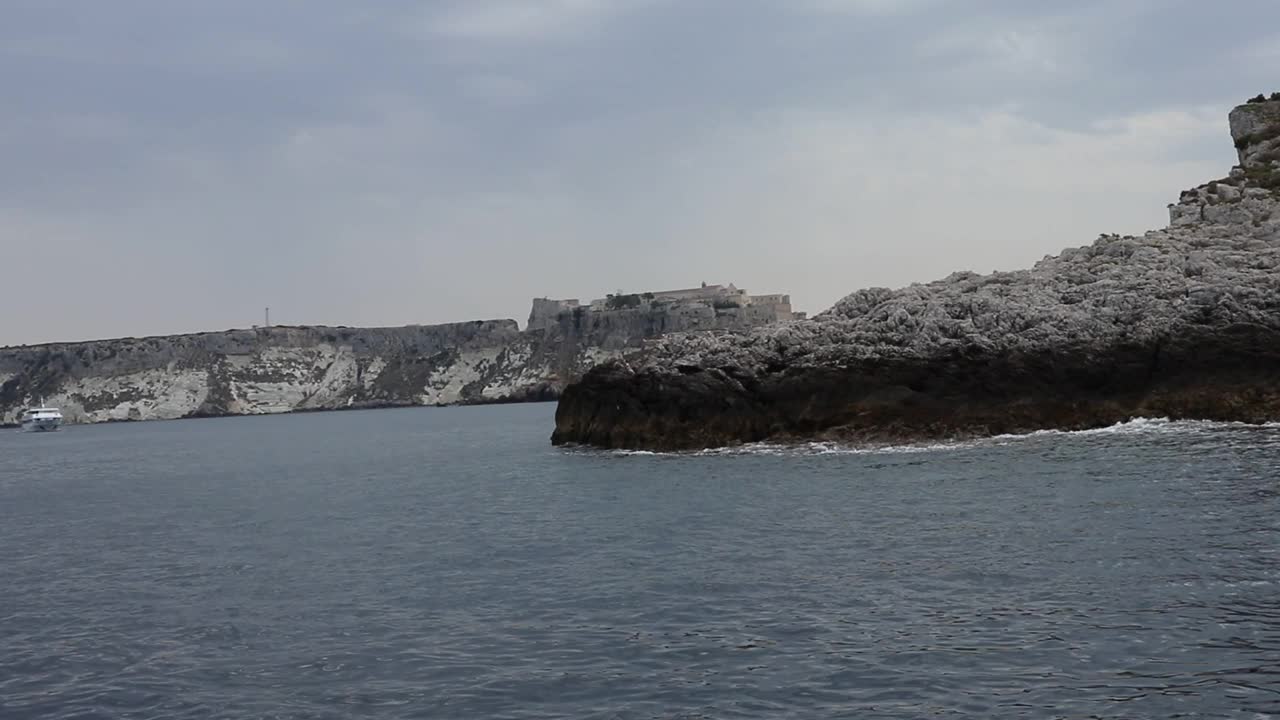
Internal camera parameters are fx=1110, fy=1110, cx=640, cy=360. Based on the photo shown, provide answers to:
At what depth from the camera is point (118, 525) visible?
115 ft

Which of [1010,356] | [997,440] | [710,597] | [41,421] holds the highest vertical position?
[1010,356]

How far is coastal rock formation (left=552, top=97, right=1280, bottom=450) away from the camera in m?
40.8

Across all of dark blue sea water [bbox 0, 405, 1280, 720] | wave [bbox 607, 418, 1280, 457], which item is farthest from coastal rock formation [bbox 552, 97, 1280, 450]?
dark blue sea water [bbox 0, 405, 1280, 720]

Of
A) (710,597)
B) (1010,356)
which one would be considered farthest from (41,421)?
(710,597)

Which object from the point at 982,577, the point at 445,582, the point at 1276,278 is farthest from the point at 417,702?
the point at 1276,278

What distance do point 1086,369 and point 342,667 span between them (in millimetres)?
34405

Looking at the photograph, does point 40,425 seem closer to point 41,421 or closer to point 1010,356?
point 41,421

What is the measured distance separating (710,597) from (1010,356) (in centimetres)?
2796

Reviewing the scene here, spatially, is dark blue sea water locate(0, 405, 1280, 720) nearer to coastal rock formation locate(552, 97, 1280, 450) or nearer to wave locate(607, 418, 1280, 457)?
wave locate(607, 418, 1280, 457)

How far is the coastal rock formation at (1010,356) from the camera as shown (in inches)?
1607

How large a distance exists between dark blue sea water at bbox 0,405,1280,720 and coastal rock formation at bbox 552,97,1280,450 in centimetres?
477

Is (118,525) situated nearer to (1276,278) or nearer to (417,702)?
(417,702)

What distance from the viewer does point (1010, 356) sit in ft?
141

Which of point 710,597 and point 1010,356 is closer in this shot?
point 710,597
